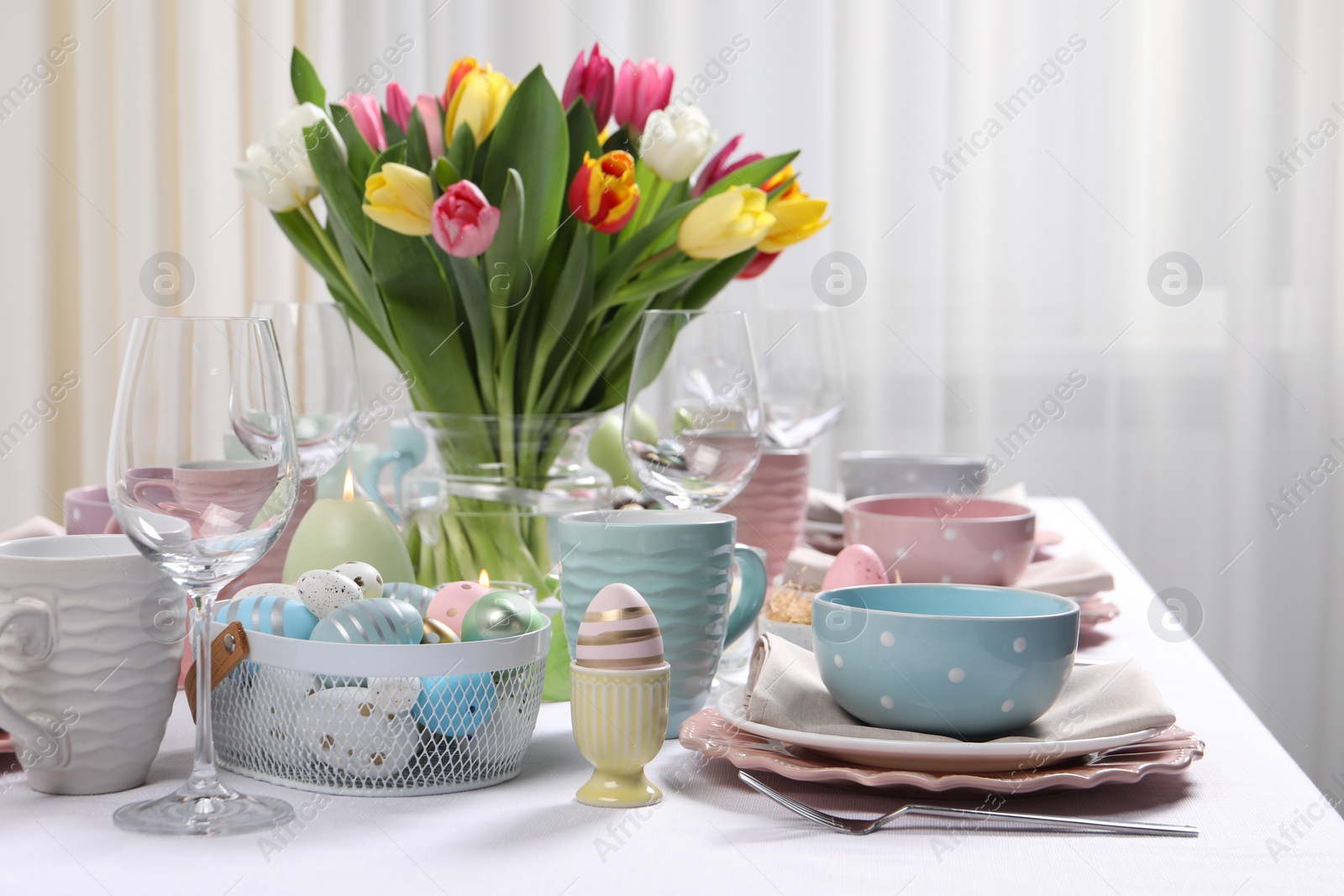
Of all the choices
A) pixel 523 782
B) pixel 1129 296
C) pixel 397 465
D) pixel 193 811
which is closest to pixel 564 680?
pixel 523 782

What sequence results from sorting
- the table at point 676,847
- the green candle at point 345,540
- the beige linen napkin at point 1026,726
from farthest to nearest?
the green candle at point 345,540, the beige linen napkin at point 1026,726, the table at point 676,847

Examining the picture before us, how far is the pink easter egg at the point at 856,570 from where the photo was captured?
781 millimetres

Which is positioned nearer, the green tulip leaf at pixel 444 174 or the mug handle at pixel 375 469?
the green tulip leaf at pixel 444 174

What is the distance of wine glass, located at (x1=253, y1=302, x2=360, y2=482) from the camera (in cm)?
81

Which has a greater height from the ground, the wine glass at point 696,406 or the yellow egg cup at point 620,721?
the wine glass at point 696,406

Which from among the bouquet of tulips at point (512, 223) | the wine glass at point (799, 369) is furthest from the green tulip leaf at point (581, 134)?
the wine glass at point (799, 369)

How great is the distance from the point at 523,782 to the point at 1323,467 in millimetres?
2063

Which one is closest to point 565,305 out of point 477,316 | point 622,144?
point 477,316

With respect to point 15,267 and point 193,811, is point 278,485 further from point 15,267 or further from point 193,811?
point 15,267

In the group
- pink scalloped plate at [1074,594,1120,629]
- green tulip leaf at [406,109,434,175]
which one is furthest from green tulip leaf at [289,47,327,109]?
pink scalloped plate at [1074,594,1120,629]

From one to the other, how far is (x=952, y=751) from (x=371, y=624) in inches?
10.1

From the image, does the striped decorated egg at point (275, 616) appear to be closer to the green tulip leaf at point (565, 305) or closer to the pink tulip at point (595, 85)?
the green tulip leaf at point (565, 305)

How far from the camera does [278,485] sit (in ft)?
1.68

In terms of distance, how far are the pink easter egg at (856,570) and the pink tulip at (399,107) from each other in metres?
0.42
